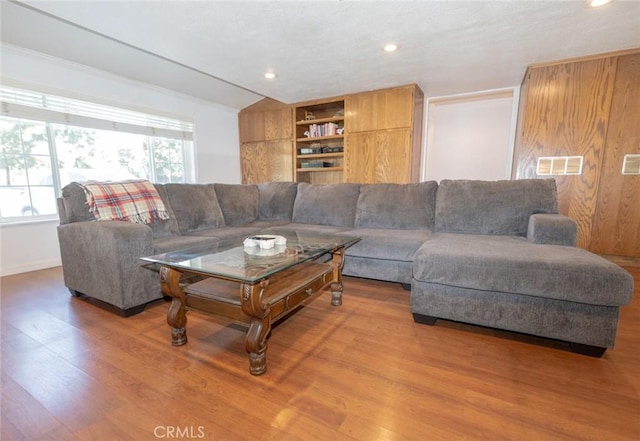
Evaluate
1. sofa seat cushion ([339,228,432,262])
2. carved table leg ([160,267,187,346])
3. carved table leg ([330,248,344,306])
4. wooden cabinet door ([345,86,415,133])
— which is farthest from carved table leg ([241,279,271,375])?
wooden cabinet door ([345,86,415,133])

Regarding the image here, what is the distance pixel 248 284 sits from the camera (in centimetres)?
117

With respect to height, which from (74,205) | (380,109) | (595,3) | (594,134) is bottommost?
(74,205)

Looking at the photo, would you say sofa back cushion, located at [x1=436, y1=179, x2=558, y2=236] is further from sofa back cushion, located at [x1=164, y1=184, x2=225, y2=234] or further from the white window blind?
the white window blind

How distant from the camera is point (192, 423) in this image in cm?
Result: 99

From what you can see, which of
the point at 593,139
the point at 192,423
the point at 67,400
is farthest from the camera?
the point at 593,139

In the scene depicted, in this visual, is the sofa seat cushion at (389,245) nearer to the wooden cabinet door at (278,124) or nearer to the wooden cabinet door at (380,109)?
the wooden cabinet door at (380,109)

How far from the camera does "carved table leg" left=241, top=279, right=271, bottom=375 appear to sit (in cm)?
117

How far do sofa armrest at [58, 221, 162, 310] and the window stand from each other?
4.75 ft

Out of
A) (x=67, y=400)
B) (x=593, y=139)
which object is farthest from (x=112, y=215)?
(x=593, y=139)

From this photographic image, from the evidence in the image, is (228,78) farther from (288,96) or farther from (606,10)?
(606,10)

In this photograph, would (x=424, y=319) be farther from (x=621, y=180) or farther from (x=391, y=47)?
(x=621, y=180)

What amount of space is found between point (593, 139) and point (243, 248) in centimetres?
362

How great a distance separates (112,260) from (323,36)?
2377 mm

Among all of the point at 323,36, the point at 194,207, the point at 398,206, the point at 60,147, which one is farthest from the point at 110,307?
the point at 323,36
